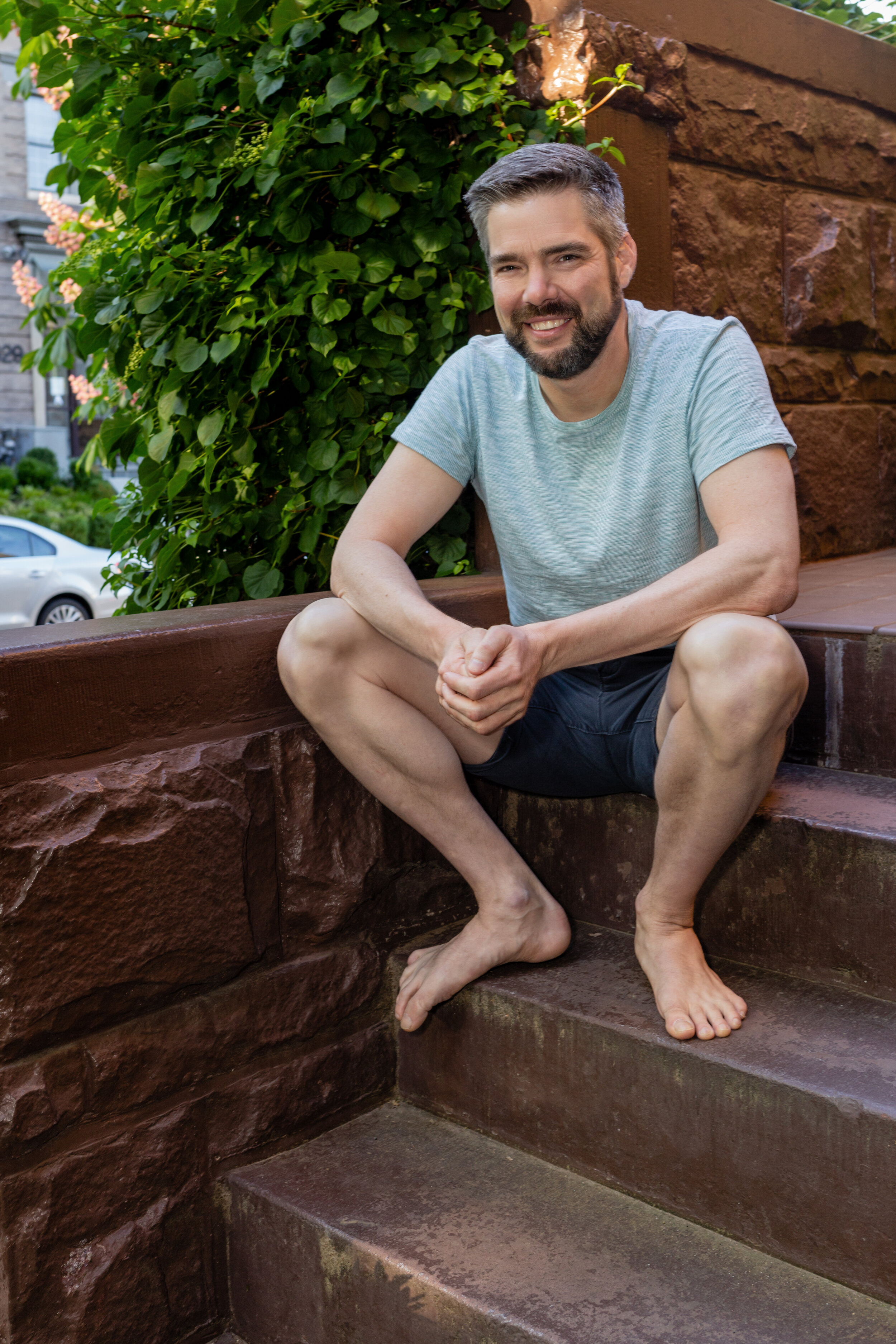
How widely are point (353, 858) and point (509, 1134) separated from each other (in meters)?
0.51

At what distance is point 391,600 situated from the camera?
6.27 feet

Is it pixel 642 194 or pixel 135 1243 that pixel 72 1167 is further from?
pixel 642 194

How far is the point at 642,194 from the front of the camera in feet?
9.26

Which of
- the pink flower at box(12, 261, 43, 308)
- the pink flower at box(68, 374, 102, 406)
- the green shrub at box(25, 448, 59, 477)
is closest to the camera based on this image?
the pink flower at box(12, 261, 43, 308)

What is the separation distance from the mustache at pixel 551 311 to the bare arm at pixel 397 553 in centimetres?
30

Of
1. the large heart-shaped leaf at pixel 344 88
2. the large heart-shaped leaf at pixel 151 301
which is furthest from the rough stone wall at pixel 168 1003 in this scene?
the large heart-shaped leaf at pixel 344 88

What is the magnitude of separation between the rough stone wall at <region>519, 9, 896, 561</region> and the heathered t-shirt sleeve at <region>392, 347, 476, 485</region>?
1.05 m

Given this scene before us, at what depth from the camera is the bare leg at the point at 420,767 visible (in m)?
1.91

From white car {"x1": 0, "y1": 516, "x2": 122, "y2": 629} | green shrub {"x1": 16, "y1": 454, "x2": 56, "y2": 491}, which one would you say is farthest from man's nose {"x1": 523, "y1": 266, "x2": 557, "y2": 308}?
green shrub {"x1": 16, "y1": 454, "x2": 56, "y2": 491}

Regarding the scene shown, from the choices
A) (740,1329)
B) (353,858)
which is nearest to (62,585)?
(353,858)

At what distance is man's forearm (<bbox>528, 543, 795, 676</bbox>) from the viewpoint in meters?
1.76

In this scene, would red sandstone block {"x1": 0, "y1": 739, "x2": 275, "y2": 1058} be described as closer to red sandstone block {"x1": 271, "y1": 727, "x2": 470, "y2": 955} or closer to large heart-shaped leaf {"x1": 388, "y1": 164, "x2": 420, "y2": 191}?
red sandstone block {"x1": 271, "y1": 727, "x2": 470, "y2": 955}

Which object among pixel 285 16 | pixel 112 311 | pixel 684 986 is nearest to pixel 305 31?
pixel 285 16

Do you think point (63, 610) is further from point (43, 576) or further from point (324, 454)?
point (324, 454)
